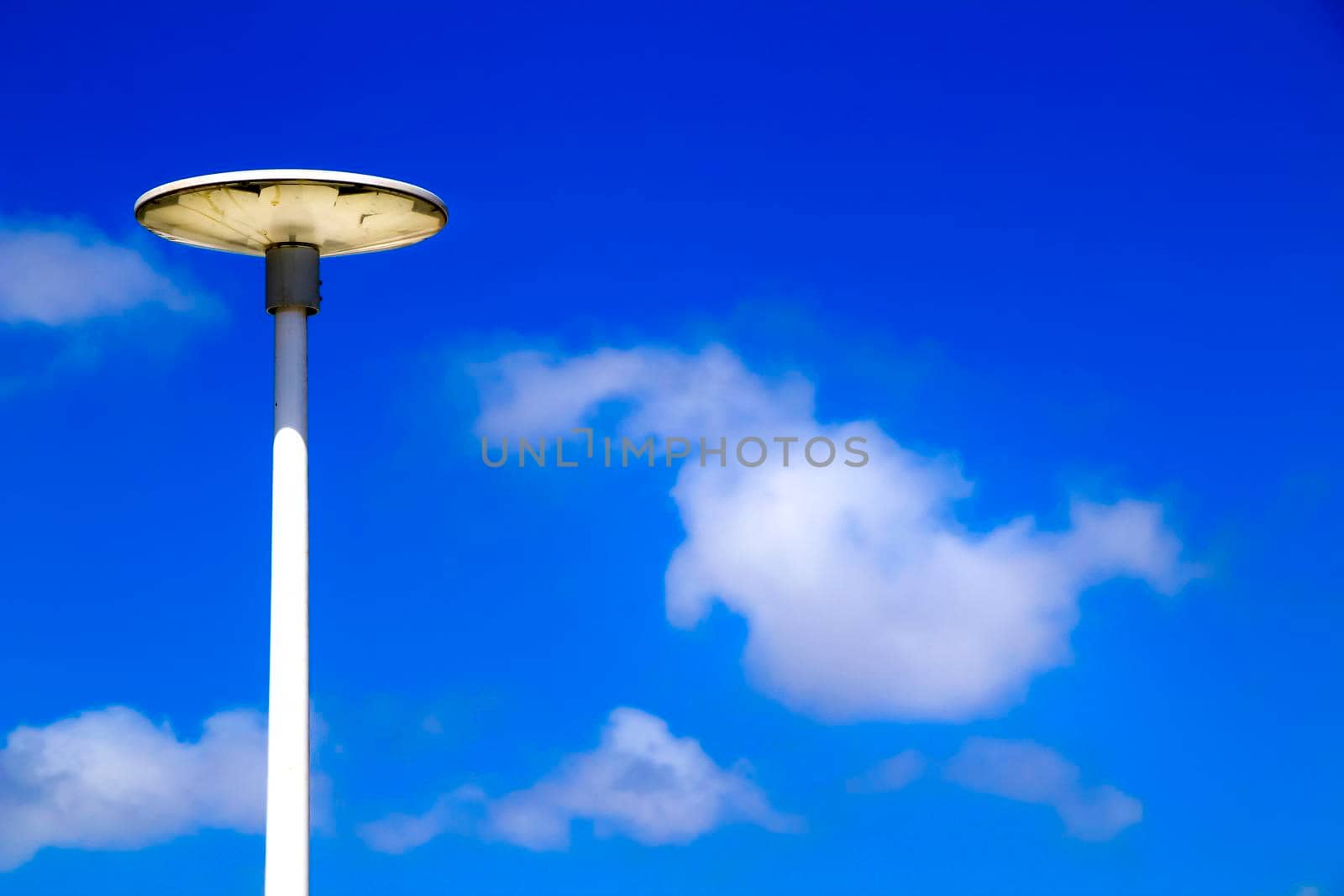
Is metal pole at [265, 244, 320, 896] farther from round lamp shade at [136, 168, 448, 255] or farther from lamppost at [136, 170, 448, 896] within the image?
round lamp shade at [136, 168, 448, 255]

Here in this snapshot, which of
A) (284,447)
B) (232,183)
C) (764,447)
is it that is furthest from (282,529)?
(764,447)

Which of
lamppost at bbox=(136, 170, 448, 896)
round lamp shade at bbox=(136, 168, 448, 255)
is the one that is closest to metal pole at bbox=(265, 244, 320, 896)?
lamppost at bbox=(136, 170, 448, 896)

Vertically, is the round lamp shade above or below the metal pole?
above

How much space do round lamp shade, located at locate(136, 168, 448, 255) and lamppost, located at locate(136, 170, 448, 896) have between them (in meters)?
0.01

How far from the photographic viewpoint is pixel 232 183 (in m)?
15.3

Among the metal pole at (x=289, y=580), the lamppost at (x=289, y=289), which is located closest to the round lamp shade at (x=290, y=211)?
the lamppost at (x=289, y=289)

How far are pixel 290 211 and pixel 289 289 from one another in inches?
37.0

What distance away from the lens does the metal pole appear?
15.6 m

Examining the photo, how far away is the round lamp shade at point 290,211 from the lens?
15.3 m

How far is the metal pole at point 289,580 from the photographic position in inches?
614

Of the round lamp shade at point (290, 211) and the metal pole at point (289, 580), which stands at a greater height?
the round lamp shade at point (290, 211)

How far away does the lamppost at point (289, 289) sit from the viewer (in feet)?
50.8

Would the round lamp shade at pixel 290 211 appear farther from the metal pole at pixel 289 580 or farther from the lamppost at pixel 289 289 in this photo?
the metal pole at pixel 289 580

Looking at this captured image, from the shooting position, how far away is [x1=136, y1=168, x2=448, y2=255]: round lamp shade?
15344 mm
